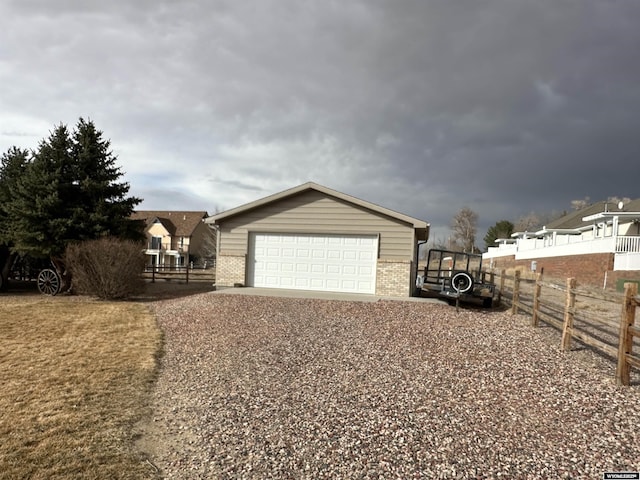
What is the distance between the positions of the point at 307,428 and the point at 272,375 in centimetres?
178

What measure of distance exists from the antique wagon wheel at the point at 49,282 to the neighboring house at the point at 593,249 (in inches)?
848

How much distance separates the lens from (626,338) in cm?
555

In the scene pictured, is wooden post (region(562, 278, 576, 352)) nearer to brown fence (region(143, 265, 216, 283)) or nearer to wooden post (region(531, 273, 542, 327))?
wooden post (region(531, 273, 542, 327))

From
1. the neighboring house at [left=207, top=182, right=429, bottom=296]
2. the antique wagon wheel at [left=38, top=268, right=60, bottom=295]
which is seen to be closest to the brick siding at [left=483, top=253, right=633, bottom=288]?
the neighboring house at [left=207, top=182, right=429, bottom=296]

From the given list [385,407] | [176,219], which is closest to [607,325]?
[385,407]

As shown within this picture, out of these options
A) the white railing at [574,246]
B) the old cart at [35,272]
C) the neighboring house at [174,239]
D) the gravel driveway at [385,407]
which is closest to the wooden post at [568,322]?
the gravel driveway at [385,407]

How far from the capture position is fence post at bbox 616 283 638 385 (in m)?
5.47

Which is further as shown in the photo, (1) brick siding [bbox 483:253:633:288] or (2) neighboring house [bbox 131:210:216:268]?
(2) neighboring house [bbox 131:210:216:268]

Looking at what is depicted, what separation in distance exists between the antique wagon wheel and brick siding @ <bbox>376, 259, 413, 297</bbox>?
12.6 metres

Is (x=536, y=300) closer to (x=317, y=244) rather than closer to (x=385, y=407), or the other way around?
(x=385, y=407)

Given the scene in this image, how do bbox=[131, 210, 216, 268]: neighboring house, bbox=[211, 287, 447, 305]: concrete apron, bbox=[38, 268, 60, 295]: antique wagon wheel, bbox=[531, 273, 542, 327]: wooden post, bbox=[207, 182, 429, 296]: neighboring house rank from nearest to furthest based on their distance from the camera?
bbox=[531, 273, 542, 327]: wooden post, bbox=[211, 287, 447, 305]: concrete apron, bbox=[207, 182, 429, 296]: neighboring house, bbox=[38, 268, 60, 295]: antique wagon wheel, bbox=[131, 210, 216, 268]: neighboring house

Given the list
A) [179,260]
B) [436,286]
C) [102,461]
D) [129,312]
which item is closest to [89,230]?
[129,312]

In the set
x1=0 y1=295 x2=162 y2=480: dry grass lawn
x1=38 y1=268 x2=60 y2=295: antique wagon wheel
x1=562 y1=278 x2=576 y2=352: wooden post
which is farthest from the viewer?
x1=38 y1=268 x2=60 y2=295: antique wagon wheel

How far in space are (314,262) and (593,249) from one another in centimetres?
1585
